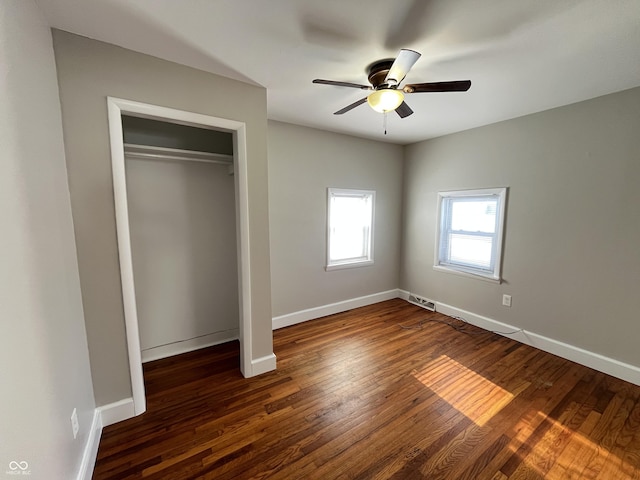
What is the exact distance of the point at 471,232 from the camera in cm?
333

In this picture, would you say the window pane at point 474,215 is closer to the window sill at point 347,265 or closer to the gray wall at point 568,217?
the gray wall at point 568,217

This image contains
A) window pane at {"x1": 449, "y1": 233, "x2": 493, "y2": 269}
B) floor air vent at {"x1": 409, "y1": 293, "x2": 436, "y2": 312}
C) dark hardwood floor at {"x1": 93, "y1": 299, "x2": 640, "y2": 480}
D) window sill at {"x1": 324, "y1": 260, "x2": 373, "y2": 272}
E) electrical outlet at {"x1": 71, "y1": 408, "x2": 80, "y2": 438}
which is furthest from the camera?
floor air vent at {"x1": 409, "y1": 293, "x2": 436, "y2": 312}

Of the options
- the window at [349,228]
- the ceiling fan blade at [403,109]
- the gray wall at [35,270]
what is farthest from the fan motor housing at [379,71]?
the gray wall at [35,270]

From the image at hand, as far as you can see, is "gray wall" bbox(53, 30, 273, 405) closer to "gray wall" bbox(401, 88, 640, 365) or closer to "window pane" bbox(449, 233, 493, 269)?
"gray wall" bbox(401, 88, 640, 365)

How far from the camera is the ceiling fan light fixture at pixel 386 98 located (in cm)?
172

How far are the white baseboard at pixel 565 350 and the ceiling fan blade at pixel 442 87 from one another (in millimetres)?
2660

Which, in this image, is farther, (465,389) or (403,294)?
(403,294)

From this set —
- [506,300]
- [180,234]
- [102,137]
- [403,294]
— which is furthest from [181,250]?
[506,300]

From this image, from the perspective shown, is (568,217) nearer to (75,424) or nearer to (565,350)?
(565,350)

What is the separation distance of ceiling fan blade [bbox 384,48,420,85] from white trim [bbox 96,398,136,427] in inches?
110

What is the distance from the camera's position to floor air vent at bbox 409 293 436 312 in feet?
12.3

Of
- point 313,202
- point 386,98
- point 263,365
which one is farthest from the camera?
point 313,202

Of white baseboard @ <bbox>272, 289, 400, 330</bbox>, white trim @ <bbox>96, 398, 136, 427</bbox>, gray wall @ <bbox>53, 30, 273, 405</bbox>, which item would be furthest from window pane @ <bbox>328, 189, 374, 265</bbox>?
Result: white trim @ <bbox>96, 398, 136, 427</bbox>

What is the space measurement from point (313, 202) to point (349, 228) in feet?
2.48
